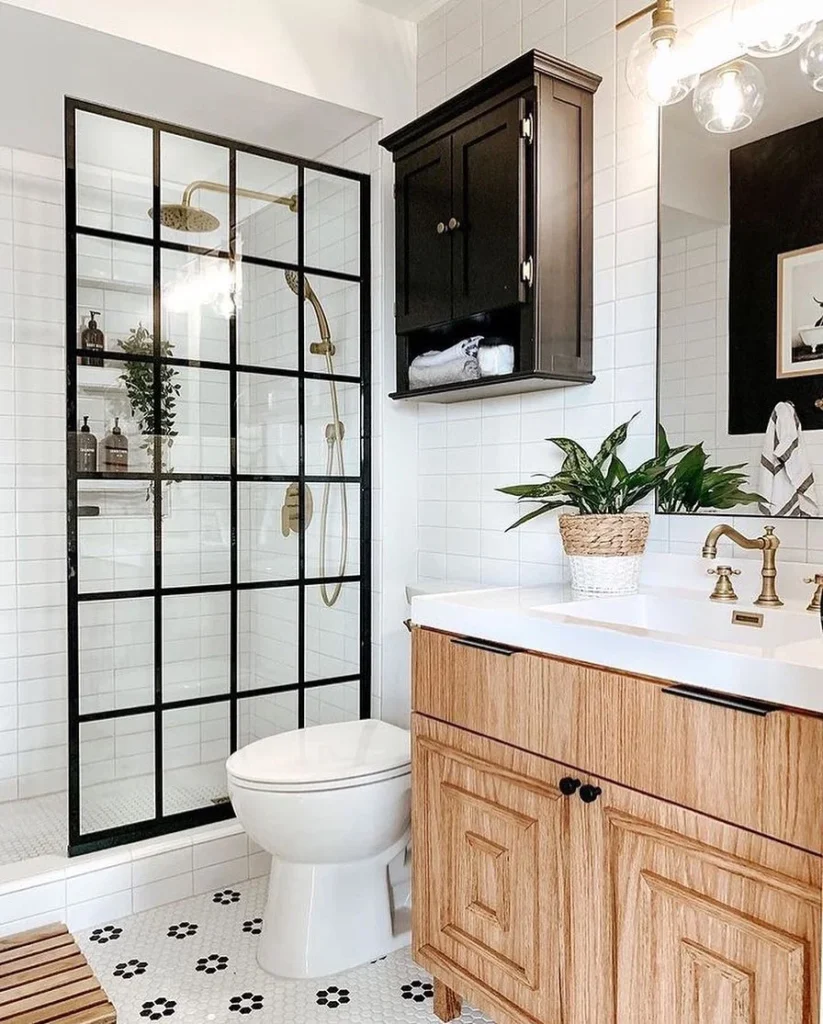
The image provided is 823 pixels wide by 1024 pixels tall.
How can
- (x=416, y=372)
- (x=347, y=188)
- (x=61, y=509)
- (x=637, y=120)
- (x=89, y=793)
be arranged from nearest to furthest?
(x=637, y=120) → (x=89, y=793) → (x=416, y=372) → (x=347, y=188) → (x=61, y=509)

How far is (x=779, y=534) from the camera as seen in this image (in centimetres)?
167

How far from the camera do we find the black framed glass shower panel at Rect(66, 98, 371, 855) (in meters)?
2.15

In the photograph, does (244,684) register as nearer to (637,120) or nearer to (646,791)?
(646,791)

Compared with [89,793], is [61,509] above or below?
above

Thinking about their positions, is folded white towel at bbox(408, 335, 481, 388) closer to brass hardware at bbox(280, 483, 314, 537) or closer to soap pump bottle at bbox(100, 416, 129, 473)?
brass hardware at bbox(280, 483, 314, 537)

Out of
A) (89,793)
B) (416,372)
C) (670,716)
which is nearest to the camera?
(670,716)

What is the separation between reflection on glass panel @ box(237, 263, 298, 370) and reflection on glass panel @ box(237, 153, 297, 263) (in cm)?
6

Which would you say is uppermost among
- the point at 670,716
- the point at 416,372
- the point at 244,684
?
the point at 416,372

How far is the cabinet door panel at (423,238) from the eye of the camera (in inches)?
86.5

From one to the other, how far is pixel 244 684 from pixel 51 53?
1793mm

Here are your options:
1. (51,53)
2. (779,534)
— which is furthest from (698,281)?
(51,53)

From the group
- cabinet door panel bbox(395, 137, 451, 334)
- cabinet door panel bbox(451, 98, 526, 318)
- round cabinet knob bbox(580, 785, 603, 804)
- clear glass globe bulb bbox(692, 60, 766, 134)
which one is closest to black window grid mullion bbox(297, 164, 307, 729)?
cabinet door panel bbox(395, 137, 451, 334)

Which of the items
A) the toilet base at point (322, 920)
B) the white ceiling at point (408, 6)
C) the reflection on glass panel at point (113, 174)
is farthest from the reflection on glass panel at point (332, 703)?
the white ceiling at point (408, 6)

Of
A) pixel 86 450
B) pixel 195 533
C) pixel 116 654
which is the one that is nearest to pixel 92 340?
pixel 86 450
